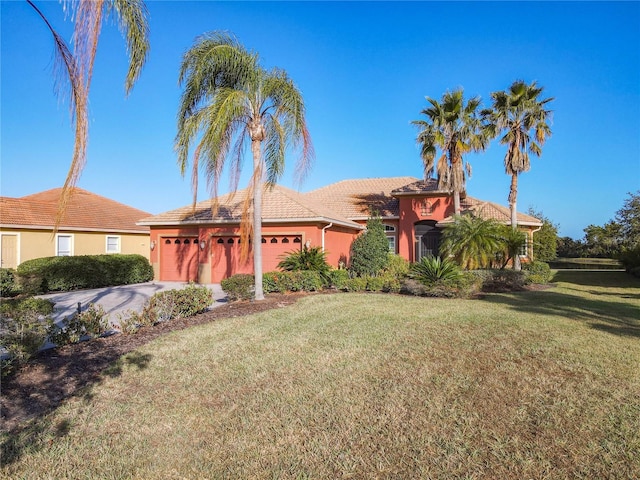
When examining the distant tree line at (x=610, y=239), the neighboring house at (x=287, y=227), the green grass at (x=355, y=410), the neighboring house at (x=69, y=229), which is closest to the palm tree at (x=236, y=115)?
the neighboring house at (x=287, y=227)

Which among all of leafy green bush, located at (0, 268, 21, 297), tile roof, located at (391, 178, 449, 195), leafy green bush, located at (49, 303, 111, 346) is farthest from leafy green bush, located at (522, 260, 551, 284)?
leafy green bush, located at (0, 268, 21, 297)

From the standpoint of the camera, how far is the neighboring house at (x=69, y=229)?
62.7 feet

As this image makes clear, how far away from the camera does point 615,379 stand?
17.5 feet

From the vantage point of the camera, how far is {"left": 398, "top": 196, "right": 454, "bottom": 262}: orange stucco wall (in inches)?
938

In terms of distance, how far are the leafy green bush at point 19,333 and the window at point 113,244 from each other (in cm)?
1860

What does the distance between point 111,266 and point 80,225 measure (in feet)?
14.5

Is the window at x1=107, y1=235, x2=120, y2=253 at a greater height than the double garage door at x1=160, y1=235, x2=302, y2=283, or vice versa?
the window at x1=107, y1=235, x2=120, y2=253

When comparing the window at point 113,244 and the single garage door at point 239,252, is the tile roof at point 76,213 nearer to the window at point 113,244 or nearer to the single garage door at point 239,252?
the window at point 113,244

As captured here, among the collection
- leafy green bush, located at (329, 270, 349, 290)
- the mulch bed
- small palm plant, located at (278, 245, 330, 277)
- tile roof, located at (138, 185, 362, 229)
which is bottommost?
the mulch bed

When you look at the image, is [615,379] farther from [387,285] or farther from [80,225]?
[80,225]

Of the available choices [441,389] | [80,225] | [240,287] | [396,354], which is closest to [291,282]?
[240,287]

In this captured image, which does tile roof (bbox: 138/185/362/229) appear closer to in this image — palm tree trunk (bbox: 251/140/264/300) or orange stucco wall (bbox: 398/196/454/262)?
orange stucco wall (bbox: 398/196/454/262)

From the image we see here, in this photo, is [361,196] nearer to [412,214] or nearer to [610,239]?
[412,214]

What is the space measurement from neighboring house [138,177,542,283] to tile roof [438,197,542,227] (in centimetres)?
5
